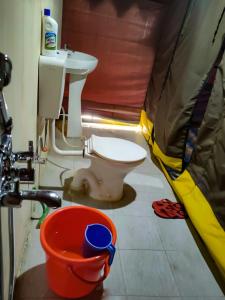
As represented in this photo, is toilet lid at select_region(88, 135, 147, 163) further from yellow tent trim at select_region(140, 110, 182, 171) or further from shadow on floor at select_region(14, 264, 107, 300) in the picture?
shadow on floor at select_region(14, 264, 107, 300)

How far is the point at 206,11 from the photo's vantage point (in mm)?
2037

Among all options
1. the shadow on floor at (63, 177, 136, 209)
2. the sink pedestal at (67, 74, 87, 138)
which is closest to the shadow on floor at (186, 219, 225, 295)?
the shadow on floor at (63, 177, 136, 209)

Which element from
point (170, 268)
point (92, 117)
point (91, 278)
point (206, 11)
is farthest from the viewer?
point (92, 117)

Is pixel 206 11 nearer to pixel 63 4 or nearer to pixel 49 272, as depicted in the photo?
pixel 63 4

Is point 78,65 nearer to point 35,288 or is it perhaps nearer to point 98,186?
point 98,186

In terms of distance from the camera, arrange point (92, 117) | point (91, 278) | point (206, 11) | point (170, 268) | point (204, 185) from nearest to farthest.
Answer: point (91, 278) < point (170, 268) < point (204, 185) < point (206, 11) < point (92, 117)

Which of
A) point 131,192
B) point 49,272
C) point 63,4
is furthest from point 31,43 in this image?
point 63,4

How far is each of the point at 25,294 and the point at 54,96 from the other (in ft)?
3.40

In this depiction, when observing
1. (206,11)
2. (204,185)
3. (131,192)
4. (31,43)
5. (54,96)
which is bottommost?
(131,192)

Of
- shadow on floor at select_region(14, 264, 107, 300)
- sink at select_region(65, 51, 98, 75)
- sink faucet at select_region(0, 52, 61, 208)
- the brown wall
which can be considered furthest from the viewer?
the brown wall

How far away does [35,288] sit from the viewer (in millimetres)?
1293

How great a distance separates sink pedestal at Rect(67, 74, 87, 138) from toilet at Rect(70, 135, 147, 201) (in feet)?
2.49

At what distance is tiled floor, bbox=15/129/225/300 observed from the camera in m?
1.35

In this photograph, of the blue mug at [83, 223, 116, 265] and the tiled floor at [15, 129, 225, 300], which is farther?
the tiled floor at [15, 129, 225, 300]
